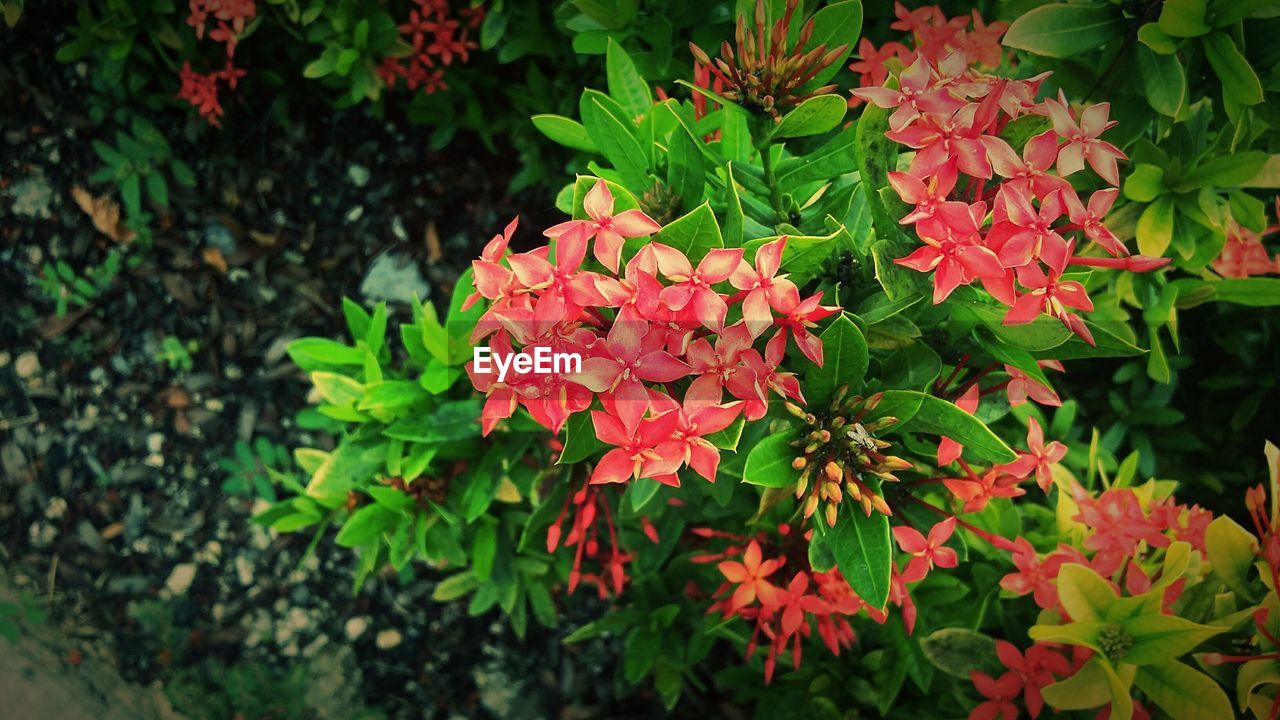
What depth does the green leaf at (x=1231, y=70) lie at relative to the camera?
102cm

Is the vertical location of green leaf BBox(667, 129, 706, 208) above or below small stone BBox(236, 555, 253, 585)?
above

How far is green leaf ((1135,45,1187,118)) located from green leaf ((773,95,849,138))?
515 millimetres

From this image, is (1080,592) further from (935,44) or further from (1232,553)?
(935,44)

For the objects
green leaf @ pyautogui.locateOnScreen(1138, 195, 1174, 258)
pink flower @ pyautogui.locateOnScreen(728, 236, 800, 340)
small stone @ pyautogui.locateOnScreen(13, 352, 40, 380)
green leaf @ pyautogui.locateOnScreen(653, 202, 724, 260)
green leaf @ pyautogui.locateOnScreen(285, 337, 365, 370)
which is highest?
green leaf @ pyautogui.locateOnScreen(653, 202, 724, 260)

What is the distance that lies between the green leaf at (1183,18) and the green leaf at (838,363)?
0.64m

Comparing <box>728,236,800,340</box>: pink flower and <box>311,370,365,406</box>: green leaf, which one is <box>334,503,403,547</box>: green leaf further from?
<box>728,236,800,340</box>: pink flower

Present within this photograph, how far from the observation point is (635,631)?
1.66 metres

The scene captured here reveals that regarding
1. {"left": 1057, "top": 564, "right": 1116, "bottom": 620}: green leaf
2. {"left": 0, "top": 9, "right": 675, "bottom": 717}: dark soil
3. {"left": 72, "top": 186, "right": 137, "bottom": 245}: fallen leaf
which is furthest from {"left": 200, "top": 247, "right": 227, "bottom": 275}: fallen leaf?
{"left": 1057, "top": 564, "right": 1116, "bottom": 620}: green leaf

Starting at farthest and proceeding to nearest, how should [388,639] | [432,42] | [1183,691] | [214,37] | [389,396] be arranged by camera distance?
[388,639] < [432,42] < [214,37] < [389,396] < [1183,691]

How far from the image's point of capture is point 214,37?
5.75 ft

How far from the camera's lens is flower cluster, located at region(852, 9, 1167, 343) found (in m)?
0.75

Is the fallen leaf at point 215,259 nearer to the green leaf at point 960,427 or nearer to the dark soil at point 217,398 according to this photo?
the dark soil at point 217,398

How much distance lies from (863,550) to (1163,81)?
79 centimetres

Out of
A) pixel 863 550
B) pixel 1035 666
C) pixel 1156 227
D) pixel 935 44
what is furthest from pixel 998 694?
pixel 935 44
